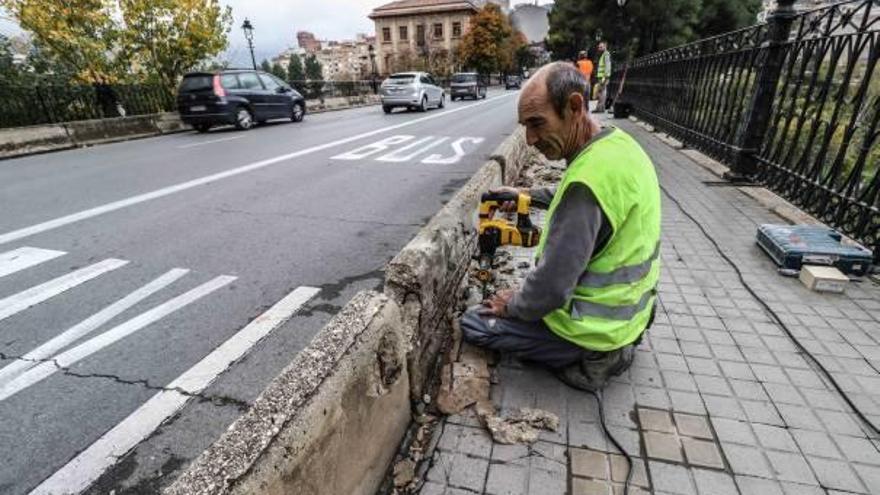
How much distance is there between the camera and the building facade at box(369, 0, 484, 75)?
225 feet

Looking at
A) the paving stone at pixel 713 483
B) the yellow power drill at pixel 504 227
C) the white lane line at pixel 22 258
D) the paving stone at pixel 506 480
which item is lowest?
the paving stone at pixel 713 483

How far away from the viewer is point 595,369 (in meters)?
2.35

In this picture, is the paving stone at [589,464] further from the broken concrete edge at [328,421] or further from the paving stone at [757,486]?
the broken concrete edge at [328,421]

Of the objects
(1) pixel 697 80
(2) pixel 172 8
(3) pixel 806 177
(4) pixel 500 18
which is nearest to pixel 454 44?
(4) pixel 500 18

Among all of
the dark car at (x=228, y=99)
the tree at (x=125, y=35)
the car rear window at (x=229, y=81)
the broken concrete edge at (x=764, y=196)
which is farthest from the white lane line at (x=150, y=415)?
the tree at (x=125, y=35)

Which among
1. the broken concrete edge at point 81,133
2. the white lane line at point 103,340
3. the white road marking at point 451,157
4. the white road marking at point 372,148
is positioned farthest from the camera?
the broken concrete edge at point 81,133

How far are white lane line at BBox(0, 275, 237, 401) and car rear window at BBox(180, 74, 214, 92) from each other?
1180 centimetres

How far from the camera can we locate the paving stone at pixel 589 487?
6.14ft

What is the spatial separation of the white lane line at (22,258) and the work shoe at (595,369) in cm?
486

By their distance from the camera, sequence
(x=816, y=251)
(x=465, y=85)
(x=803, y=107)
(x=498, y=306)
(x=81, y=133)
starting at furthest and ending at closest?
(x=465, y=85) → (x=81, y=133) → (x=803, y=107) → (x=816, y=251) → (x=498, y=306)

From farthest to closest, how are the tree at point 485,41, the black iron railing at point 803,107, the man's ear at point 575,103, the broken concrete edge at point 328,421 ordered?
the tree at point 485,41 → the black iron railing at point 803,107 → the man's ear at point 575,103 → the broken concrete edge at point 328,421

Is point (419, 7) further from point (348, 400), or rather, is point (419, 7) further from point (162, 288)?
point (348, 400)

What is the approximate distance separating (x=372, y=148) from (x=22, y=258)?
6942 mm

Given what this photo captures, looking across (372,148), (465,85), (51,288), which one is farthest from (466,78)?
(51,288)
